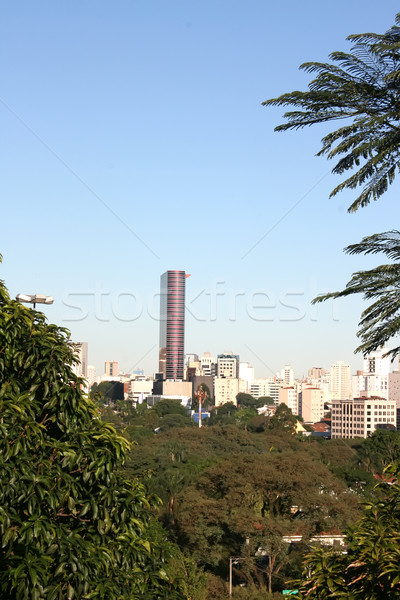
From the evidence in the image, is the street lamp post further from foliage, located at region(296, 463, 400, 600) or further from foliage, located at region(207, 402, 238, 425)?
foliage, located at region(207, 402, 238, 425)

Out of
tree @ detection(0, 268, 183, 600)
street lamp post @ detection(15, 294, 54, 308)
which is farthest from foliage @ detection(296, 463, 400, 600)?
street lamp post @ detection(15, 294, 54, 308)

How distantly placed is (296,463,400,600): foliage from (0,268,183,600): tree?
4.74 feet

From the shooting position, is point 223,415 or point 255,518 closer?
point 255,518

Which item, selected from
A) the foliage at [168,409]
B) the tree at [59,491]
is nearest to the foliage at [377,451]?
the tree at [59,491]

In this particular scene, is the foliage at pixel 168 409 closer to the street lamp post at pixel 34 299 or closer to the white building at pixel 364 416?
the white building at pixel 364 416

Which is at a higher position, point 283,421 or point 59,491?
point 59,491

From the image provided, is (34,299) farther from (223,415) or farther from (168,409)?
(223,415)

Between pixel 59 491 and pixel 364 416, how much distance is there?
5470 inches

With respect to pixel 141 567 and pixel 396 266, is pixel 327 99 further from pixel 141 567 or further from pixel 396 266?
pixel 141 567

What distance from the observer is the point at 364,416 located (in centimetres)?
13888

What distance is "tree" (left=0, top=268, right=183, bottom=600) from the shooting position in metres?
5.55

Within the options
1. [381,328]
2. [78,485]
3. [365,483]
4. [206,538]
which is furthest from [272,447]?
[78,485]

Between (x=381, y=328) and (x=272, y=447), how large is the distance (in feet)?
210

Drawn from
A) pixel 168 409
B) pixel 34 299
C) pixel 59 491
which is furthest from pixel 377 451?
pixel 168 409
